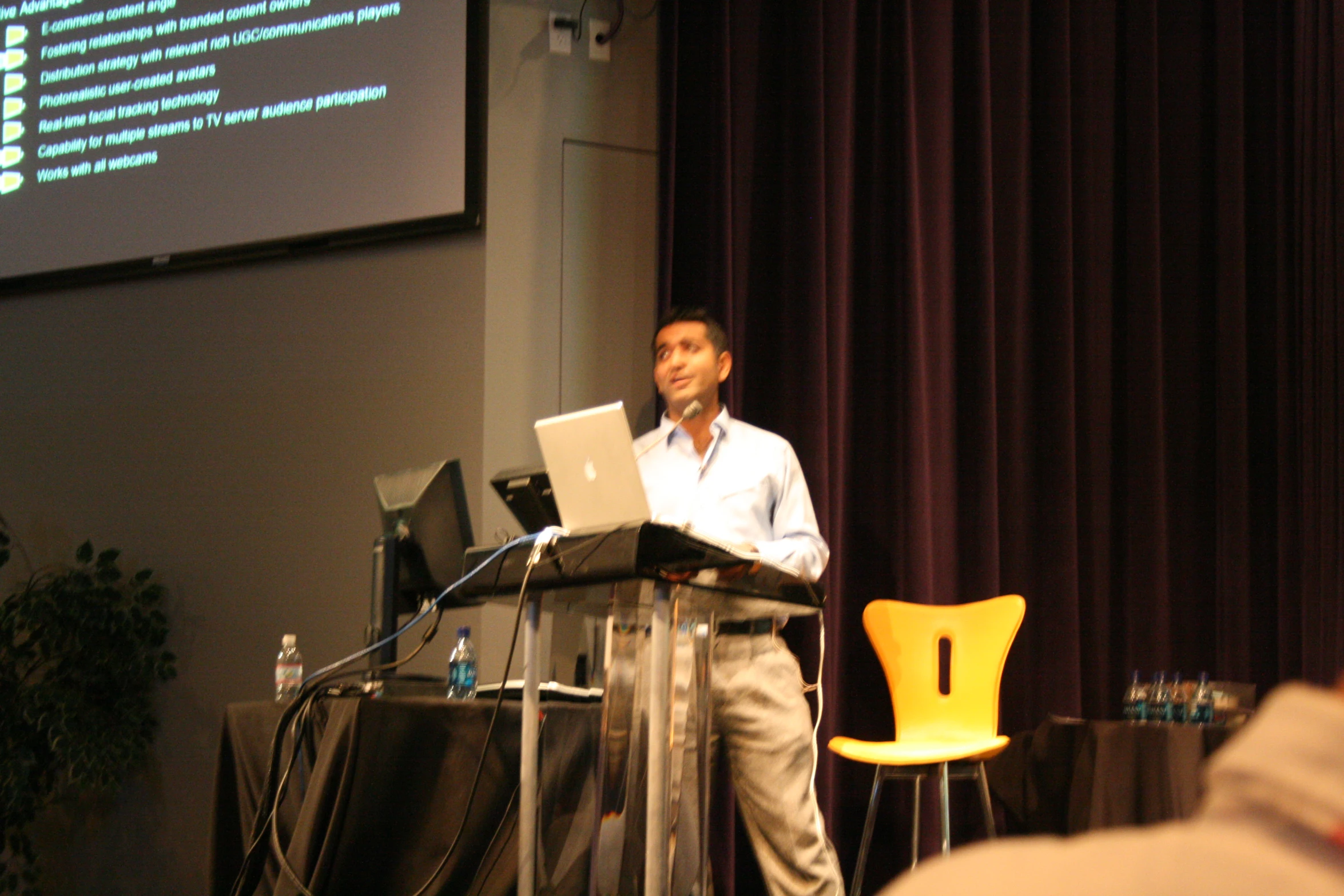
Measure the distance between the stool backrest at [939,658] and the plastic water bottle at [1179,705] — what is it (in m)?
0.51

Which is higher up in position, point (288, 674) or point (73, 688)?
A: point (288, 674)

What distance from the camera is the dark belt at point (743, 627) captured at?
3.14 m

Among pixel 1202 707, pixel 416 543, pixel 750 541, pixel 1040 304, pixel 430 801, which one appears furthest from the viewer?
pixel 1040 304

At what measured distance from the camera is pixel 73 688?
163 inches

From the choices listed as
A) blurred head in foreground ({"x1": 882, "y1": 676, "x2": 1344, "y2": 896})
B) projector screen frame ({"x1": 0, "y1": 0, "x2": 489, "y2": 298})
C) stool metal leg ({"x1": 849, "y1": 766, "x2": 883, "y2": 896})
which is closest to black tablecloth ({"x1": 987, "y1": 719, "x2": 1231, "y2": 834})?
stool metal leg ({"x1": 849, "y1": 766, "x2": 883, "y2": 896})

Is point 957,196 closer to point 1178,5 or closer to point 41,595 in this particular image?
point 1178,5

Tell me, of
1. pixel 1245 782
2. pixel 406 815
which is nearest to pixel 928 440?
pixel 406 815

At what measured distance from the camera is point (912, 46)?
169 inches

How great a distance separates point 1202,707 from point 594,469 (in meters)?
1.91

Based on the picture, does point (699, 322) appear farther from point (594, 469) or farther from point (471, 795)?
point (471, 795)

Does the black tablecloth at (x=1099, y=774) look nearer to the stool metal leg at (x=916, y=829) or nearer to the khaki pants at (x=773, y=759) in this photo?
the stool metal leg at (x=916, y=829)

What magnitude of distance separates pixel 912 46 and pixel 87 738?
3.51 meters

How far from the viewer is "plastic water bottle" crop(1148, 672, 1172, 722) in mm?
3398

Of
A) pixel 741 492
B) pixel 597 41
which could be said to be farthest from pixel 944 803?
pixel 597 41
